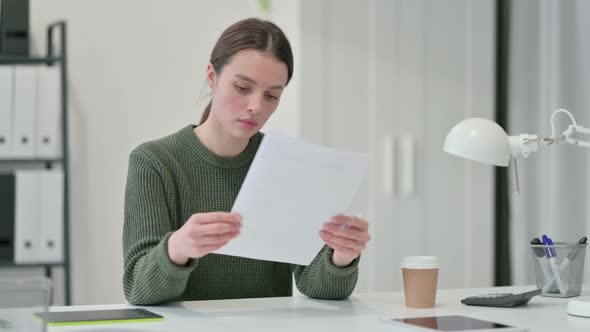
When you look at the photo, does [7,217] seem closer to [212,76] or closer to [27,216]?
[27,216]

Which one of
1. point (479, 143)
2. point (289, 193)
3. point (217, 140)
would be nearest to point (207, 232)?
point (289, 193)

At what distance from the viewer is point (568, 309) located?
1.74m

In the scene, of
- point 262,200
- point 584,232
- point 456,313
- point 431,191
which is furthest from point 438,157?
point 262,200

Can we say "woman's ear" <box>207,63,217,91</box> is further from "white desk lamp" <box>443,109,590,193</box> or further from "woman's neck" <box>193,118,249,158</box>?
"white desk lamp" <box>443,109,590,193</box>

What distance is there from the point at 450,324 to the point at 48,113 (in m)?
2.06

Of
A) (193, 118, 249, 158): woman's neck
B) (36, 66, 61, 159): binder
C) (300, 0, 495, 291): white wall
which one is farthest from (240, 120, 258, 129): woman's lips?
(36, 66, 61, 159): binder

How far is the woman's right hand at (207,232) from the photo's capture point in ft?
5.12

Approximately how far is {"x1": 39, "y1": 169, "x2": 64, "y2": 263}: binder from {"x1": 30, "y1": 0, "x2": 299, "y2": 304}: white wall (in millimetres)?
269

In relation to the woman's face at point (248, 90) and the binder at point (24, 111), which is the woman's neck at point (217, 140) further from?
the binder at point (24, 111)

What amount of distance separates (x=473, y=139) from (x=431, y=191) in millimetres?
1467

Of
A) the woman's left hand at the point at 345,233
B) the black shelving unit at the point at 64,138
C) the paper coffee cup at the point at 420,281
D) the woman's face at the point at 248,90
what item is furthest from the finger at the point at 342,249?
the black shelving unit at the point at 64,138

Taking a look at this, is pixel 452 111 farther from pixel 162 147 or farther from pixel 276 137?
pixel 276 137

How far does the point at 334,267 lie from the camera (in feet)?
6.21

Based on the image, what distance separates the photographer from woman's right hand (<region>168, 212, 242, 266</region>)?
156 cm
